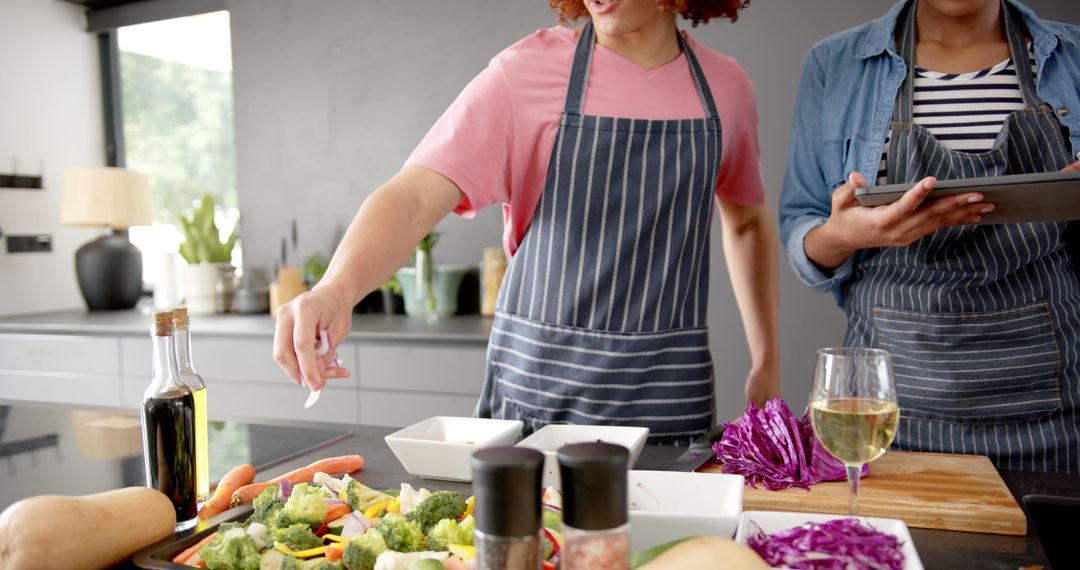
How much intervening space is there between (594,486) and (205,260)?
12.2 feet

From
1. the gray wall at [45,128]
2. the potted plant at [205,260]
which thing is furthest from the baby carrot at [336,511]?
the gray wall at [45,128]

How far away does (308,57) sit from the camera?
3795 millimetres

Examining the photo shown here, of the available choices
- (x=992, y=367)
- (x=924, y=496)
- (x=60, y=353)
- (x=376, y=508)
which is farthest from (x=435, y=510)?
(x=60, y=353)

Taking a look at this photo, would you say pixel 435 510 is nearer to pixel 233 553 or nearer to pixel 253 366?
pixel 233 553

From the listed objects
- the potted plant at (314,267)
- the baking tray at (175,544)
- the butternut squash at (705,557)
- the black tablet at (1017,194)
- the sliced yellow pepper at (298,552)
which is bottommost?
the baking tray at (175,544)

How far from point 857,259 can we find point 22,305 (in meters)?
3.96

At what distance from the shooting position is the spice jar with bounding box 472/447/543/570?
61cm

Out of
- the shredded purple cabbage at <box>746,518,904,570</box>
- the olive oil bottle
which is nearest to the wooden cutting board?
the shredded purple cabbage at <box>746,518,904,570</box>

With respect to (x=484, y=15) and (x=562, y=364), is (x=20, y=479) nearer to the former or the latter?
(x=562, y=364)

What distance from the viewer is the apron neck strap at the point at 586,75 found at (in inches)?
60.8

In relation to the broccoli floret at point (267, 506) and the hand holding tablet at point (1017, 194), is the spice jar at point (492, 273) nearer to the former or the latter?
the hand holding tablet at point (1017, 194)

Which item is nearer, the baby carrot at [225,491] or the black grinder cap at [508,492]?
the black grinder cap at [508,492]

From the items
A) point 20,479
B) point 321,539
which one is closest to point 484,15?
point 20,479

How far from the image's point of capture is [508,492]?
61cm
